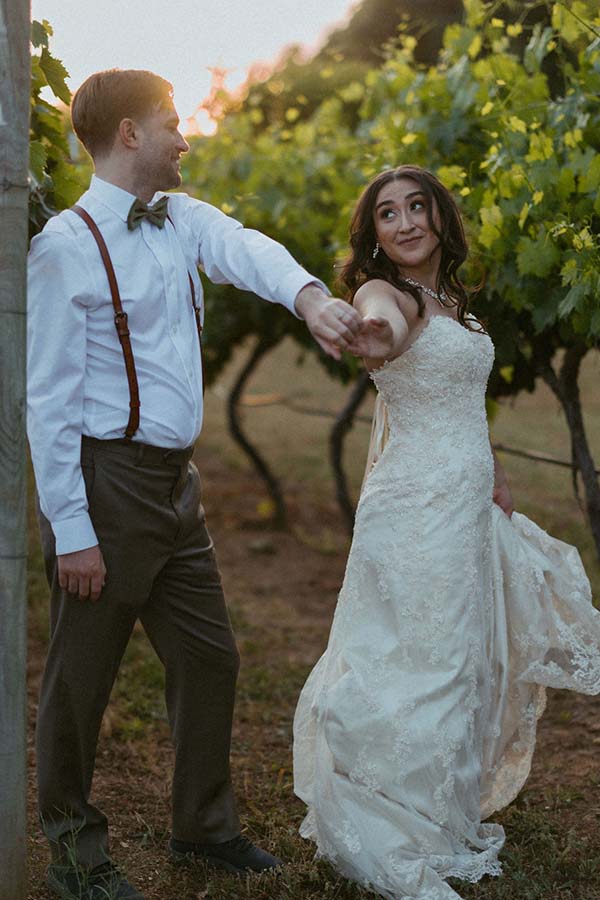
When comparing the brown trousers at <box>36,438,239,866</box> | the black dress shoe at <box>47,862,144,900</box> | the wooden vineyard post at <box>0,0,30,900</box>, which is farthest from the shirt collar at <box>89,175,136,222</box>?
the black dress shoe at <box>47,862,144,900</box>

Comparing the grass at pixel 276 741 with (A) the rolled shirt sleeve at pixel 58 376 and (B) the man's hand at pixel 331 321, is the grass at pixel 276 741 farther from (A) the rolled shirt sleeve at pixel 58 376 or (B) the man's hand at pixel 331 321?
(B) the man's hand at pixel 331 321

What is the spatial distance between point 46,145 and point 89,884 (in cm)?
235

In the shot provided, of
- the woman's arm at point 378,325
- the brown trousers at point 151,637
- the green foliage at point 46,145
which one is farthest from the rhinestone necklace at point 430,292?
the green foliage at point 46,145

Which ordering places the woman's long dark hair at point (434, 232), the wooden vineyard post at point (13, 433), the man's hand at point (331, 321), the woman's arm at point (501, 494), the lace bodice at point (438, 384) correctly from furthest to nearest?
the woman's arm at point (501, 494) < the woman's long dark hair at point (434, 232) < the lace bodice at point (438, 384) < the man's hand at point (331, 321) < the wooden vineyard post at point (13, 433)

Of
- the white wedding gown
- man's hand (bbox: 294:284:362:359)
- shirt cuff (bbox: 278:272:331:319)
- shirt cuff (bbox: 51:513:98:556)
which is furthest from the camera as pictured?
the white wedding gown

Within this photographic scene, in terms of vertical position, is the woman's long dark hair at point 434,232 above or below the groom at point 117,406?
above

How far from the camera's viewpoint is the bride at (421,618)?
3.06 m

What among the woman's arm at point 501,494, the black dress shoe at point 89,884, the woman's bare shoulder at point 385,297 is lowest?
the black dress shoe at point 89,884

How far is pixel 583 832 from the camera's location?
3.61 m

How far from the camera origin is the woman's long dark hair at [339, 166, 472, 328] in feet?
10.7

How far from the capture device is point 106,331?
9.12ft

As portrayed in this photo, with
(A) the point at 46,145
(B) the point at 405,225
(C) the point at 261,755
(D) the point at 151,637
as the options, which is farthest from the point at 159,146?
(C) the point at 261,755

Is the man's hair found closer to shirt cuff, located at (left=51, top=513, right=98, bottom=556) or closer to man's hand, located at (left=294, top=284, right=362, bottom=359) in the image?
man's hand, located at (left=294, top=284, right=362, bottom=359)

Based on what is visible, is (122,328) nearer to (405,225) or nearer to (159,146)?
(159,146)
